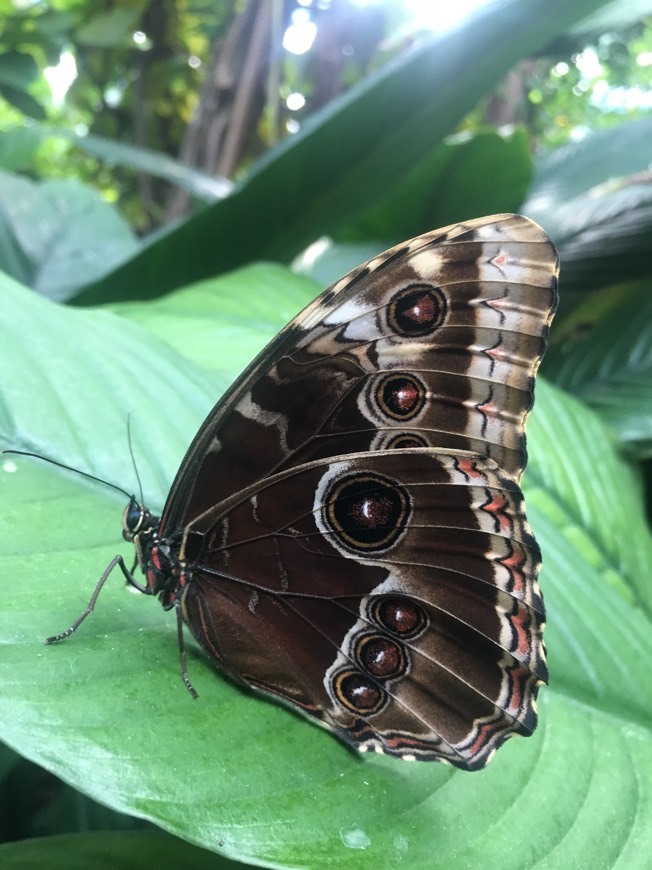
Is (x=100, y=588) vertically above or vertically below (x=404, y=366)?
below

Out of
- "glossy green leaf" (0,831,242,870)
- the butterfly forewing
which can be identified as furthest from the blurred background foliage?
the butterfly forewing

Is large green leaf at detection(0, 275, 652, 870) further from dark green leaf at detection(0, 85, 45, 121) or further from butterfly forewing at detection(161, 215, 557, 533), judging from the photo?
dark green leaf at detection(0, 85, 45, 121)

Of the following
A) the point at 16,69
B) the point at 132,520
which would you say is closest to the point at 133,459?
the point at 132,520

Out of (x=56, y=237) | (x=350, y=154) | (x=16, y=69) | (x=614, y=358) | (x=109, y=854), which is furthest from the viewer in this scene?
(x=16, y=69)

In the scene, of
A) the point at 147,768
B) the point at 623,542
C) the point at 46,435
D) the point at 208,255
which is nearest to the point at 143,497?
the point at 46,435

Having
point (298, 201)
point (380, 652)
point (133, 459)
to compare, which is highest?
point (298, 201)

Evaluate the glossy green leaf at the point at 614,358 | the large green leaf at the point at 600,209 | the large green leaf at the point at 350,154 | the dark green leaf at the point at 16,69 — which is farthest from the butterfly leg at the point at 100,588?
the dark green leaf at the point at 16,69

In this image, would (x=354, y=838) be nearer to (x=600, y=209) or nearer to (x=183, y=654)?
(x=183, y=654)
